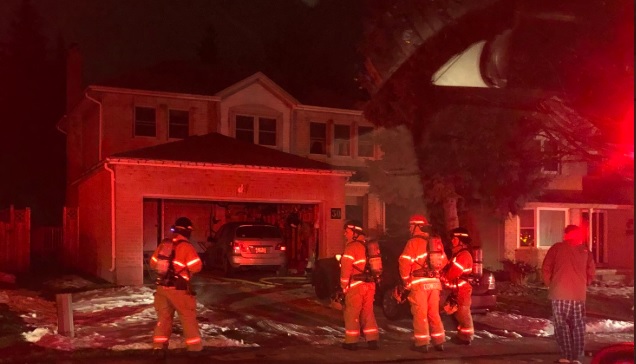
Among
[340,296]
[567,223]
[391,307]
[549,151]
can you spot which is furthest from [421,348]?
[567,223]

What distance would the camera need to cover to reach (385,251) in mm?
13773

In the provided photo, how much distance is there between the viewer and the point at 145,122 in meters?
23.5

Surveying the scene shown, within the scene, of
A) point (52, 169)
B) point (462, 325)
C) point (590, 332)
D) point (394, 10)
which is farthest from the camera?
point (52, 169)

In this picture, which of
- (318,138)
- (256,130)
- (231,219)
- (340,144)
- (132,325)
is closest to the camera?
(132,325)

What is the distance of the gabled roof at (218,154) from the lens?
62.1 feet

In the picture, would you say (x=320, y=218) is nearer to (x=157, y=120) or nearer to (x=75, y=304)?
(x=157, y=120)

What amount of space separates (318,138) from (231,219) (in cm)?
420

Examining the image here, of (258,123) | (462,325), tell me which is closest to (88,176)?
(258,123)

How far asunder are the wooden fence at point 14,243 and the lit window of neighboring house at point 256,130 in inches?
283

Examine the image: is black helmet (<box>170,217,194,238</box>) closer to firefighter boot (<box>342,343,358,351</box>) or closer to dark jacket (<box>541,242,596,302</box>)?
firefighter boot (<box>342,343,358,351</box>)

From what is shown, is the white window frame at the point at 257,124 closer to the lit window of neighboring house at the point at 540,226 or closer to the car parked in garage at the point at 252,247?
the car parked in garage at the point at 252,247

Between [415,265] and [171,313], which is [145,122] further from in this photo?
[415,265]

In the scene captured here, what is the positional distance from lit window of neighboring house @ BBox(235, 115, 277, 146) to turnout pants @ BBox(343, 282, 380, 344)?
48.9ft

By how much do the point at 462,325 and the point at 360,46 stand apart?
9871mm
